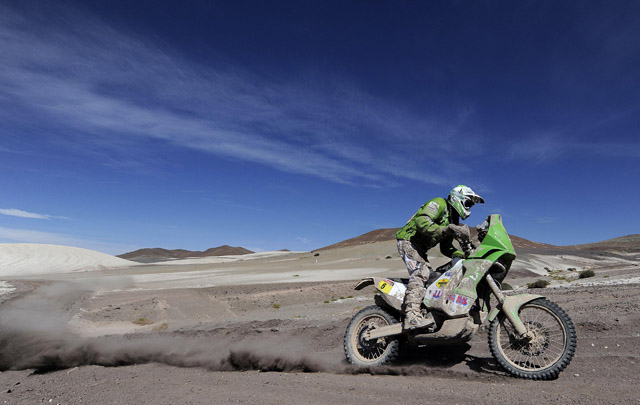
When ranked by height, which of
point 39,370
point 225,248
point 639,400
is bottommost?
point 39,370

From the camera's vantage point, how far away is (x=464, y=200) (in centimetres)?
632

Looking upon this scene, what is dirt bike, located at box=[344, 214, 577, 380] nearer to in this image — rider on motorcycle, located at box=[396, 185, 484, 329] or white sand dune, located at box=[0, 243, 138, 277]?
rider on motorcycle, located at box=[396, 185, 484, 329]

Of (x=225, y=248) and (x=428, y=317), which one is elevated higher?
(x=225, y=248)

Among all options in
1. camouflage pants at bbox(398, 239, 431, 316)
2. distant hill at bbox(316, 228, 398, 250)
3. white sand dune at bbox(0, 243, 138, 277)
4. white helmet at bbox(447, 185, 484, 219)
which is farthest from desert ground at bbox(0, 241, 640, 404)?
distant hill at bbox(316, 228, 398, 250)

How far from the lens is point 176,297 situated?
23.5 meters

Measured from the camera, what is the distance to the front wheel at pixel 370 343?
631 centimetres

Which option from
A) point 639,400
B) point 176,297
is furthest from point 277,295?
point 639,400

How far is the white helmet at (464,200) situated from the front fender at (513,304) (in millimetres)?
1441

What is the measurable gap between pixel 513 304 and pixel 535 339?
1.65 feet

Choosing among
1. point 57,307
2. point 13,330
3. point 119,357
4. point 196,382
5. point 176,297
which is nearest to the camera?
point 196,382

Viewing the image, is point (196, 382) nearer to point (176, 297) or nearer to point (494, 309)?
point (494, 309)

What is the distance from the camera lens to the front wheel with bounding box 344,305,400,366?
20.7 feet

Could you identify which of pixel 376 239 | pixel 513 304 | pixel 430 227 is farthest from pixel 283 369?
pixel 376 239

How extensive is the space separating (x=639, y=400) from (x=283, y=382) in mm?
4154
